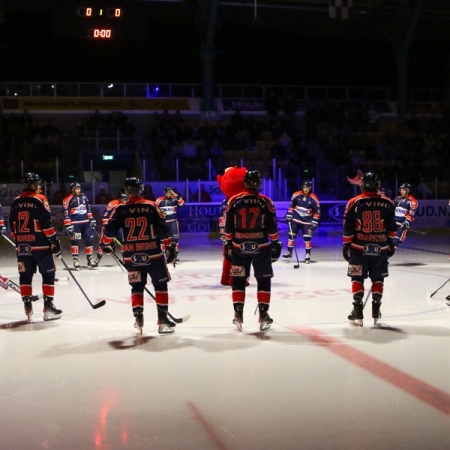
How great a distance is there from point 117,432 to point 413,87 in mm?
26382

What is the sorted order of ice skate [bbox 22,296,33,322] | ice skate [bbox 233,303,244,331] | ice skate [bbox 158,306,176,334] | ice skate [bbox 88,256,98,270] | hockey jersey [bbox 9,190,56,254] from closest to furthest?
ice skate [bbox 158,306,176,334] < ice skate [bbox 233,303,244,331] < hockey jersey [bbox 9,190,56,254] < ice skate [bbox 22,296,33,322] < ice skate [bbox 88,256,98,270]

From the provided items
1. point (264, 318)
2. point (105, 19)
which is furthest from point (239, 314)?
point (105, 19)

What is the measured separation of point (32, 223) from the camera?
24.2 feet

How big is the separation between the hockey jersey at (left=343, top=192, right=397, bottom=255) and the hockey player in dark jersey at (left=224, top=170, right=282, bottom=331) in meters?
0.78

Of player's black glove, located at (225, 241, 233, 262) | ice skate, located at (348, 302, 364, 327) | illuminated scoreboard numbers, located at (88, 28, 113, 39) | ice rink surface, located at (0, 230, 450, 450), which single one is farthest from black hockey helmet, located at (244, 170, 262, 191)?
illuminated scoreboard numbers, located at (88, 28, 113, 39)

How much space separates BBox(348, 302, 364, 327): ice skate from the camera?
23.0ft

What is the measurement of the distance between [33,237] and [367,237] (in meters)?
3.32

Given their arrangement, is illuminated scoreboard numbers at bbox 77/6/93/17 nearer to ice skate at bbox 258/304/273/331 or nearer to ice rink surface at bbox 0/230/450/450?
ice rink surface at bbox 0/230/450/450

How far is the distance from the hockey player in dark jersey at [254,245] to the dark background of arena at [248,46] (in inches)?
681

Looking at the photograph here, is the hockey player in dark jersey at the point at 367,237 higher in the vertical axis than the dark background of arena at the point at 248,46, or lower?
lower

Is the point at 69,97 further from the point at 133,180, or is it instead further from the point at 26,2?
the point at 133,180

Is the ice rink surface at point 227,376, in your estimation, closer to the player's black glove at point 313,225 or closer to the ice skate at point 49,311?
the ice skate at point 49,311

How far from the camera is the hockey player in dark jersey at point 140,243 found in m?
6.62

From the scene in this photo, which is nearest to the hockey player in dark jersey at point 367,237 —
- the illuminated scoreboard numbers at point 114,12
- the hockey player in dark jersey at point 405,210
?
the hockey player in dark jersey at point 405,210
